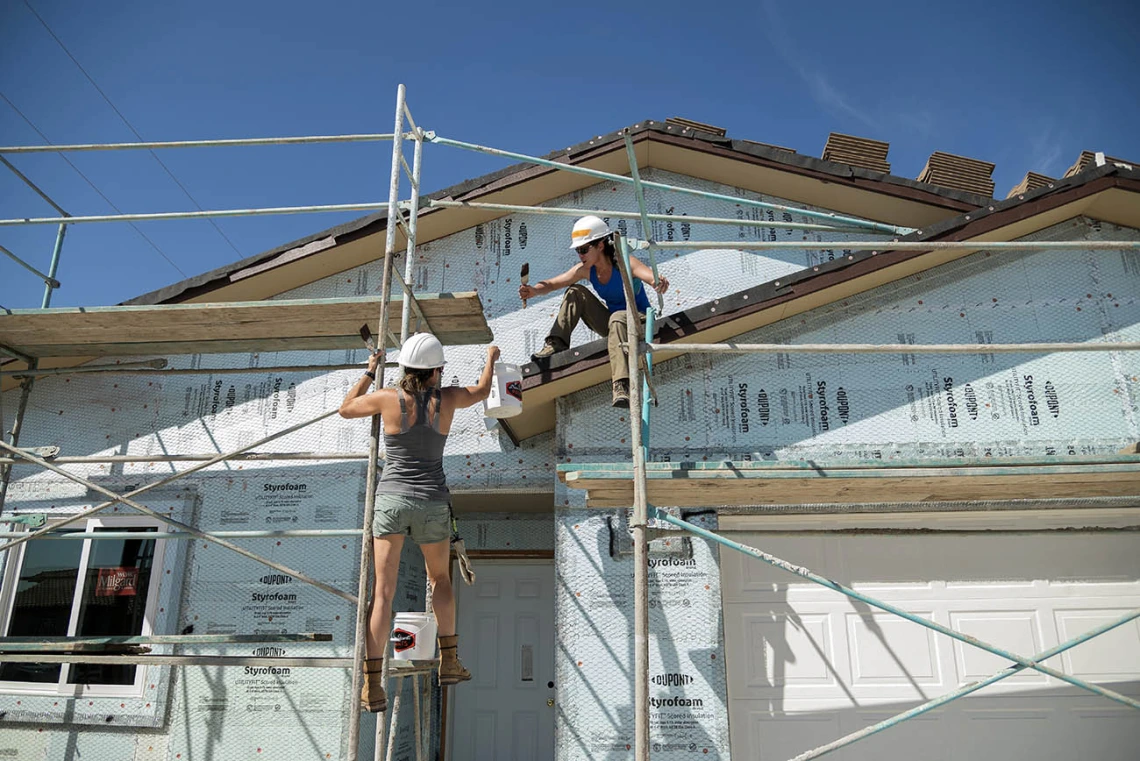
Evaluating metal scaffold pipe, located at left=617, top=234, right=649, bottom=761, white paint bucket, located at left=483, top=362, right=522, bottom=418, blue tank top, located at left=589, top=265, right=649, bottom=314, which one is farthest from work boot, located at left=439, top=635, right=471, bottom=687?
blue tank top, located at left=589, top=265, right=649, bottom=314

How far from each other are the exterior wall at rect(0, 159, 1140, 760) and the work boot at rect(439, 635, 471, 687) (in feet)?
5.22

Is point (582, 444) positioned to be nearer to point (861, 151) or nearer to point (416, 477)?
point (416, 477)

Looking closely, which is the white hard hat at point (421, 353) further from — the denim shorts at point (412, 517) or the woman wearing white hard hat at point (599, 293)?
the woman wearing white hard hat at point (599, 293)

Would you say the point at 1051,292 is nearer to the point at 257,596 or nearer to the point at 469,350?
the point at 469,350

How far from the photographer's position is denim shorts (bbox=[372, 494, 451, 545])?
14.8ft

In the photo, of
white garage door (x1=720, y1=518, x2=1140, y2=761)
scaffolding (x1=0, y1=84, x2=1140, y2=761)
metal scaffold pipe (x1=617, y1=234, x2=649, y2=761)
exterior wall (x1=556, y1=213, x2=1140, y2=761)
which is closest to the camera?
metal scaffold pipe (x1=617, y1=234, x2=649, y2=761)

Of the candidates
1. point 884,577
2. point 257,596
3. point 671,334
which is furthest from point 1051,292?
point 257,596

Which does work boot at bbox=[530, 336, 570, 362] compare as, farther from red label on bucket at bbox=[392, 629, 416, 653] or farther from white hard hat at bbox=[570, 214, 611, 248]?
red label on bucket at bbox=[392, 629, 416, 653]

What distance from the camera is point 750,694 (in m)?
6.03

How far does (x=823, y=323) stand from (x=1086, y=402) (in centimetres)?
204

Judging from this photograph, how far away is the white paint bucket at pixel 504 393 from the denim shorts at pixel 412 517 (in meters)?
0.92

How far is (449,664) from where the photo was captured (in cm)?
469

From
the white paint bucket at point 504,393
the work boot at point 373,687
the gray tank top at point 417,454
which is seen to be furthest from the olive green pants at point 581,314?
the work boot at point 373,687

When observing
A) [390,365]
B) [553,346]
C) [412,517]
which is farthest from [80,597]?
[553,346]
